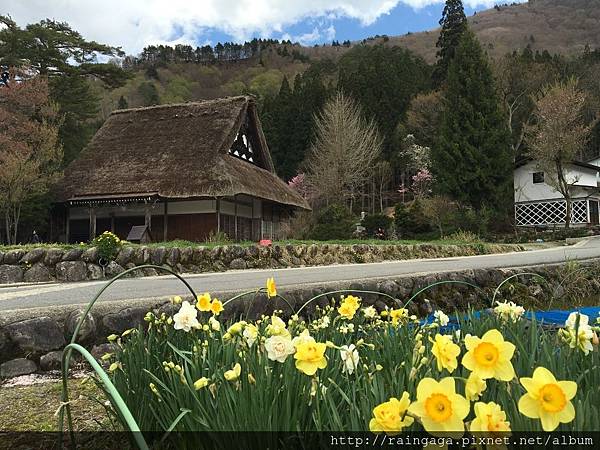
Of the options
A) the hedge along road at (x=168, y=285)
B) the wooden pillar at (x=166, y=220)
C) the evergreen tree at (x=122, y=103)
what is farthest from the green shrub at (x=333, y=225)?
the evergreen tree at (x=122, y=103)

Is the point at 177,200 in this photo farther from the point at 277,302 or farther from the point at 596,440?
the point at 596,440

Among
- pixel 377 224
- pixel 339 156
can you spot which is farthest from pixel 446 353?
pixel 339 156

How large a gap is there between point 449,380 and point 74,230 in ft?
61.2

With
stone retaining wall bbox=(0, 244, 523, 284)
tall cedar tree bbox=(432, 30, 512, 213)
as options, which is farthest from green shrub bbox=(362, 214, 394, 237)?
stone retaining wall bbox=(0, 244, 523, 284)

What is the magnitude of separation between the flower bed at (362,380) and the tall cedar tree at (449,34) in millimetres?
36999

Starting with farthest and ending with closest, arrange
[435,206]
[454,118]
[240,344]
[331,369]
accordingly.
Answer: [454,118] < [435,206] < [240,344] < [331,369]

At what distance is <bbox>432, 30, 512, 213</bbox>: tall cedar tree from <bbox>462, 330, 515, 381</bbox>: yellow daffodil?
76.1ft

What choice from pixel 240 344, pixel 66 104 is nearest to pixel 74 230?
pixel 66 104

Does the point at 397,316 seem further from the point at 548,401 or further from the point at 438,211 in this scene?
the point at 438,211

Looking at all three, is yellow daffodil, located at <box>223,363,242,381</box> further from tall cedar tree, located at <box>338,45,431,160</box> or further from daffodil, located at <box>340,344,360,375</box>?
tall cedar tree, located at <box>338,45,431,160</box>

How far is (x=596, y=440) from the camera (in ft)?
3.20

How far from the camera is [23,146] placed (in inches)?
634

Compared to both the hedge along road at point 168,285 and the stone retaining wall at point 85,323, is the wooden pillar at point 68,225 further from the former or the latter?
the stone retaining wall at point 85,323

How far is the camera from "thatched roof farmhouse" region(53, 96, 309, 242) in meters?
15.7
